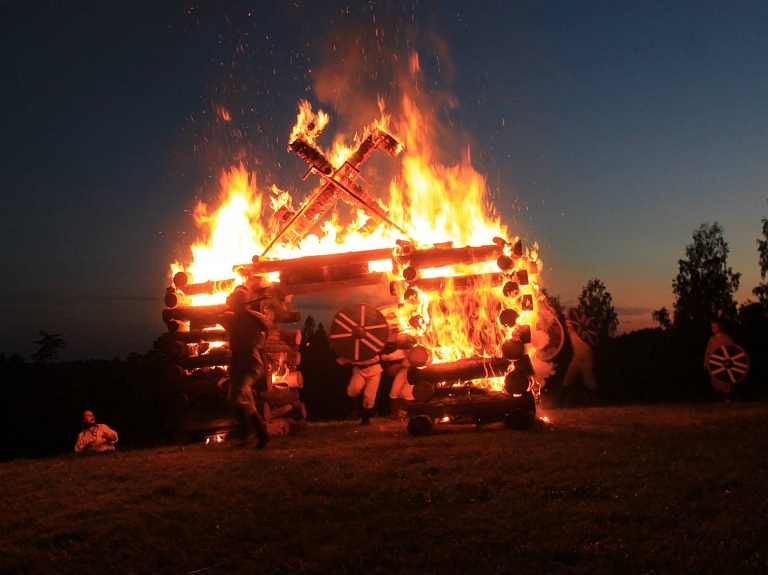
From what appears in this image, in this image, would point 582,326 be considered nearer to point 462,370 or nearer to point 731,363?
point 731,363

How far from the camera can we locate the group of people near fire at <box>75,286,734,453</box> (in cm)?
1015

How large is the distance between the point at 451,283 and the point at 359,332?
1812 millimetres

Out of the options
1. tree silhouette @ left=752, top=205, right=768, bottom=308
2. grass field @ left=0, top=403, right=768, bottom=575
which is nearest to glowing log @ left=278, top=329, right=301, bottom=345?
grass field @ left=0, top=403, right=768, bottom=575

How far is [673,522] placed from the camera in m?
5.54

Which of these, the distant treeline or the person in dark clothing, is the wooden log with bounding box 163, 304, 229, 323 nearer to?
the person in dark clothing

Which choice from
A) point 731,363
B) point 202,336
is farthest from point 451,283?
point 731,363

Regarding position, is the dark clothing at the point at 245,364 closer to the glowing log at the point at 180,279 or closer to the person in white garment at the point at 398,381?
the person in white garment at the point at 398,381

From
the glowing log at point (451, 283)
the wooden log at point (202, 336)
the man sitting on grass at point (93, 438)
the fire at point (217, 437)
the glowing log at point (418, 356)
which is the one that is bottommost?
the fire at point (217, 437)

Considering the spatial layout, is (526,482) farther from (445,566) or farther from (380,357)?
(380,357)

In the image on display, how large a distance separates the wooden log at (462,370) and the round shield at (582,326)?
402cm

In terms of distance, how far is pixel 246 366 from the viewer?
1028 centimetres

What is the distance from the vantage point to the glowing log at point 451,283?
38.0ft

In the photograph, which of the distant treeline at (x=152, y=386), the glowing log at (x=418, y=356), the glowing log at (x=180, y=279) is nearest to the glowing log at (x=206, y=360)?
the glowing log at (x=180, y=279)

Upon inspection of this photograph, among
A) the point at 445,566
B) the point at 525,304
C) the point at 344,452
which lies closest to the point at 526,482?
the point at 445,566
